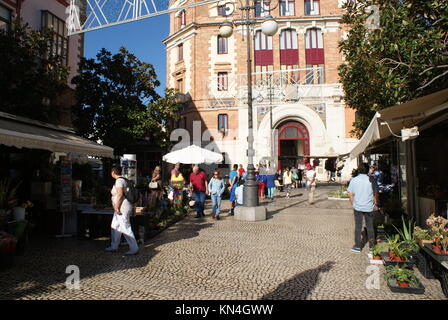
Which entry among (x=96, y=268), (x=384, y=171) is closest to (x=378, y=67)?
(x=96, y=268)

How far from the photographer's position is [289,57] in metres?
26.5

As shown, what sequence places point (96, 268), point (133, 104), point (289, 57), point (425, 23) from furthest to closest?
point (289, 57) → point (133, 104) → point (425, 23) → point (96, 268)

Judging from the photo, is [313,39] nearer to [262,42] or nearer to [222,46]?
[262,42]

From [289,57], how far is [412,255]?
2377 centimetres

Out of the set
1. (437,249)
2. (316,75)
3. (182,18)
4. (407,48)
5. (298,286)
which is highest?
(182,18)

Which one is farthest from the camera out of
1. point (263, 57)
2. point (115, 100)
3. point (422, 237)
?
point (263, 57)

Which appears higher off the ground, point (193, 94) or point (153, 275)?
point (193, 94)

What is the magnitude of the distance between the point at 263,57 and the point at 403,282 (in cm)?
2469

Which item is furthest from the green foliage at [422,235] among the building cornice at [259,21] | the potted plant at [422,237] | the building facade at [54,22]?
the building cornice at [259,21]

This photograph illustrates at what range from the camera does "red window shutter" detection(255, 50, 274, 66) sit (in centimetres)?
2662

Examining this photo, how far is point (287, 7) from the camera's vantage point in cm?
2711

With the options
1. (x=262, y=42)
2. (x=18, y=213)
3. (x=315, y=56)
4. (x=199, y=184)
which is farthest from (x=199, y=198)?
(x=315, y=56)
